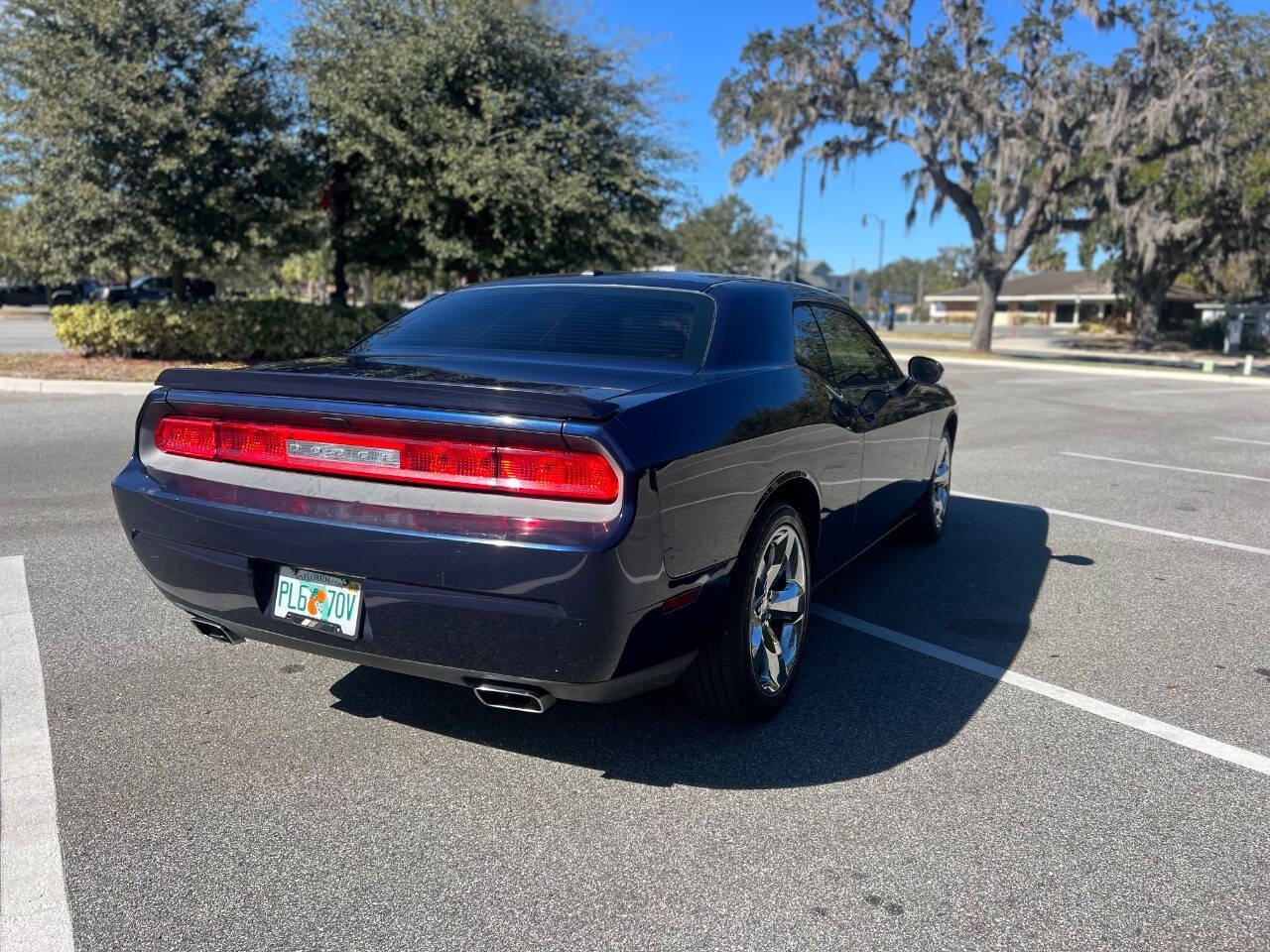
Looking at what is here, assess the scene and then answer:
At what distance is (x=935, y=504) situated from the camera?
6.24 m

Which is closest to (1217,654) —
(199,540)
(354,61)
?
(199,540)

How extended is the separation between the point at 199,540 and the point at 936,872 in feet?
7.92

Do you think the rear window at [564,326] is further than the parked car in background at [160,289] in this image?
No

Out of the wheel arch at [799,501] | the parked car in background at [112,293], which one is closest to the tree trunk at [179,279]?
the wheel arch at [799,501]

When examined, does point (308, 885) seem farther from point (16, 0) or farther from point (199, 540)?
point (16, 0)

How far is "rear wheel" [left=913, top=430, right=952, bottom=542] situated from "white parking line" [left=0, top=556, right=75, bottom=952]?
14.8ft

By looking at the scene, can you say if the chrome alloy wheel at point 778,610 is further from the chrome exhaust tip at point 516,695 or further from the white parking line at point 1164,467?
the white parking line at point 1164,467

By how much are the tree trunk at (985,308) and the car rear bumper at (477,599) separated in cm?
3375

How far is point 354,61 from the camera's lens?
17188 mm

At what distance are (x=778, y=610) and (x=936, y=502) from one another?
301cm

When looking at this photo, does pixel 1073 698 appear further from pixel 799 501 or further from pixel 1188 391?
pixel 1188 391

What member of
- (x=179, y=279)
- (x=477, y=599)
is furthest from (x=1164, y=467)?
(x=179, y=279)

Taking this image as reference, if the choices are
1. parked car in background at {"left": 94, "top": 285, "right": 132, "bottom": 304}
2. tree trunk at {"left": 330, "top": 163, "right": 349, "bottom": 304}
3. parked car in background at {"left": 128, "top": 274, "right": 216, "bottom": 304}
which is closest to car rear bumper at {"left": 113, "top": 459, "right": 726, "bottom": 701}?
tree trunk at {"left": 330, "top": 163, "right": 349, "bottom": 304}

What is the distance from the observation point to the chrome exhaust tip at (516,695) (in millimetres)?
2848
